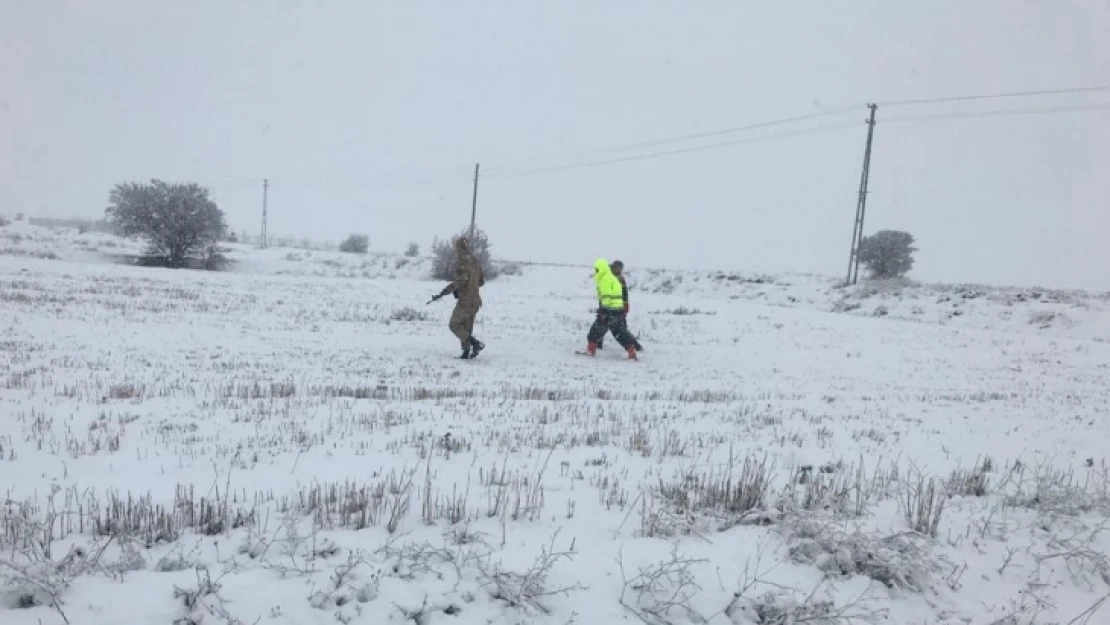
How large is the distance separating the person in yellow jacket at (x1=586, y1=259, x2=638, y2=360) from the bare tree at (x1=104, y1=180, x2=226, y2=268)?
1879 inches

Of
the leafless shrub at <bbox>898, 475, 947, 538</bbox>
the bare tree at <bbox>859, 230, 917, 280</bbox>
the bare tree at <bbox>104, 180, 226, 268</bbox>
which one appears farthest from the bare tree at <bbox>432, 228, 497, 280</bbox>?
the leafless shrub at <bbox>898, 475, 947, 538</bbox>

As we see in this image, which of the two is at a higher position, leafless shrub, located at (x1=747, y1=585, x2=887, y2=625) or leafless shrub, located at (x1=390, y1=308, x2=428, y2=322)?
leafless shrub, located at (x1=747, y1=585, x2=887, y2=625)

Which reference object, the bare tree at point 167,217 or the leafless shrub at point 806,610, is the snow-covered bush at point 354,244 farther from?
the leafless shrub at point 806,610

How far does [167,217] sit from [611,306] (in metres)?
50.7

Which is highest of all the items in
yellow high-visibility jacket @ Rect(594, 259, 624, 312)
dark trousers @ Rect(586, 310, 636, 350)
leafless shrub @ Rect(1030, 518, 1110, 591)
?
yellow high-visibility jacket @ Rect(594, 259, 624, 312)

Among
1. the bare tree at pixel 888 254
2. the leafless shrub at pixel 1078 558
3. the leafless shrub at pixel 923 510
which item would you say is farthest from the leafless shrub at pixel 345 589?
the bare tree at pixel 888 254

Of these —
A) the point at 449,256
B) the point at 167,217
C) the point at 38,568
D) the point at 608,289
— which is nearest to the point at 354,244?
the point at 167,217

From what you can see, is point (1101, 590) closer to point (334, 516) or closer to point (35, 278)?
point (334, 516)

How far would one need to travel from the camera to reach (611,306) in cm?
1430

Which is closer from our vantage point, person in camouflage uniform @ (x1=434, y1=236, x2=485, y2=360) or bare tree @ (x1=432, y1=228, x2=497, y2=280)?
person in camouflage uniform @ (x1=434, y1=236, x2=485, y2=360)

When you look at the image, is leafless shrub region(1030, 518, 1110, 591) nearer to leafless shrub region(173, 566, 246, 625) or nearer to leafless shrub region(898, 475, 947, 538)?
leafless shrub region(898, 475, 947, 538)

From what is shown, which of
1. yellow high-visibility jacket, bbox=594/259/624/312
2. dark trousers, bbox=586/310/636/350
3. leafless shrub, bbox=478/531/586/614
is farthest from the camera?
dark trousers, bbox=586/310/636/350

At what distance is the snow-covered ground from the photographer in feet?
10.4

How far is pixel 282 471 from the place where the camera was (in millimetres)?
4715
